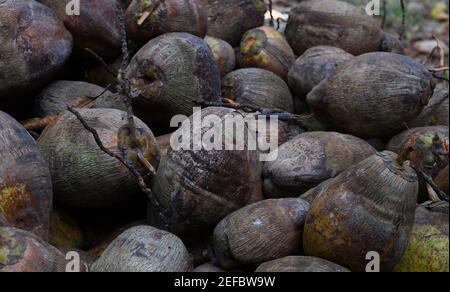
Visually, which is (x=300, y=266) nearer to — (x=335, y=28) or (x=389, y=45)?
(x=335, y=28)

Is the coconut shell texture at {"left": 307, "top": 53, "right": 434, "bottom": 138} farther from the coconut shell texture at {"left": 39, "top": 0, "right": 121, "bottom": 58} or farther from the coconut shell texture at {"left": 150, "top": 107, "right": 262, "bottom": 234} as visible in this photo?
the coconut shell texture at {"left": 39, "top": 0, "right": 121, "bottom": 58}

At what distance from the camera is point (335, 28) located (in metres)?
4.07

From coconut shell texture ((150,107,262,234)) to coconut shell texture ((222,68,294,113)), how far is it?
0.86 meters

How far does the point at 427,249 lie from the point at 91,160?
1.45 meters

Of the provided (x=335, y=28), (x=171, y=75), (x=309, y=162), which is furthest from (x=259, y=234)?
(x=335, y=28)

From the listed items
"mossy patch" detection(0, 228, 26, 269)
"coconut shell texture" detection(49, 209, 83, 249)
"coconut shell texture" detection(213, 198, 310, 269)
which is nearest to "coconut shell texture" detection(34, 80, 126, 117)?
"coconut shell texture" detection(49, 209, 83, 249)

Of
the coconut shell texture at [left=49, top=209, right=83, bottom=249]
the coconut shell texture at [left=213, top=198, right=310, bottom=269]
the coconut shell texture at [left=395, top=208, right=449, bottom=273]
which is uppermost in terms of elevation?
the coconut shell texture at [left=213, top=198, right=310, bottom=269]

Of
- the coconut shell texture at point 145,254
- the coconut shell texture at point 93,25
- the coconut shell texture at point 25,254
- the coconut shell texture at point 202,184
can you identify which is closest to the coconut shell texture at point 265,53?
the coconut shell texture at point 93,25

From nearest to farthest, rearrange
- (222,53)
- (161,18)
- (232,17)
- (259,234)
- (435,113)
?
(259,234) < (161,18) < (435,113) < (222,53) < (232,17)

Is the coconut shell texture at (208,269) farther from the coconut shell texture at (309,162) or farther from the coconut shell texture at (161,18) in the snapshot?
the coconut shell texture at (161,18)

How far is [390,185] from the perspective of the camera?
2.39m

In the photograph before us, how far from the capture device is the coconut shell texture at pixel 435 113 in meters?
3.66

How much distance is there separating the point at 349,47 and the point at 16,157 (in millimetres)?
2275

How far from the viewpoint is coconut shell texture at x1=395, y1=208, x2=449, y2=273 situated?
2.60 metres
